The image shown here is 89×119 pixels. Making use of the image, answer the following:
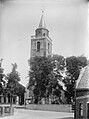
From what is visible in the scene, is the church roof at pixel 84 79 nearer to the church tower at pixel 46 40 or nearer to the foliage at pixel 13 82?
the church tower at pixel 46 40

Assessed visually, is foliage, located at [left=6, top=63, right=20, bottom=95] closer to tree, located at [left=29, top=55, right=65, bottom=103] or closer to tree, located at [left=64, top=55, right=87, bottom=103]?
tree, located at [left=29, top=55, right=65, bottom=103]

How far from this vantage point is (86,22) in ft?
4.99

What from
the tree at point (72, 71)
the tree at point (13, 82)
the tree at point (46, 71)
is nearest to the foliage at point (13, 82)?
the tree at point (13, 82)

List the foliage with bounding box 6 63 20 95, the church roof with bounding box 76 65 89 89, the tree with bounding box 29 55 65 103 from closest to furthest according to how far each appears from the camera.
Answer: the church roof with bounding box 76 65 89 89, the foliage with bounding box 6 63 20 95, the tree with bounding box 29 55 65 103

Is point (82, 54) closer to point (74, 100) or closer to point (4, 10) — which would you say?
point (74, 100)

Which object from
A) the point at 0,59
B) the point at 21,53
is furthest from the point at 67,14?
the point at 0,59

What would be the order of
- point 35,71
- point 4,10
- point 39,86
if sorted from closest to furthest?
point 4,10 → point 35,71 → point 39,86

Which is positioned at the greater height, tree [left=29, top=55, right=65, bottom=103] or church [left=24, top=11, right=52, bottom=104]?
church [left=24, top=11, right=52, bottom=104]

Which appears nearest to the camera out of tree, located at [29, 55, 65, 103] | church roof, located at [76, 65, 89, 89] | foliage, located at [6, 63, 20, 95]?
church roof, located at [76, 65, 89, 89]

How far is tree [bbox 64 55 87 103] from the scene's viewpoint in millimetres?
1629

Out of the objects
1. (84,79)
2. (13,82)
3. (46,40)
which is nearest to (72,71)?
(84,79)

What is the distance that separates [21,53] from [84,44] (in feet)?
1.43

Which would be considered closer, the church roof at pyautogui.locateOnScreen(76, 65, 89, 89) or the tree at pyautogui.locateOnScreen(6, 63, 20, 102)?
→ the church roof at pyautogui.locateOnScreen(76, 65, 89, 89)

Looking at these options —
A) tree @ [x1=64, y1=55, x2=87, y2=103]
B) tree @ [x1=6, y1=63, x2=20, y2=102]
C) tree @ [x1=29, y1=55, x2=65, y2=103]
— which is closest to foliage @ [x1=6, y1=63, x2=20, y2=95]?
tree @ [x1=6, y1=63, x2=20, y2=102]
